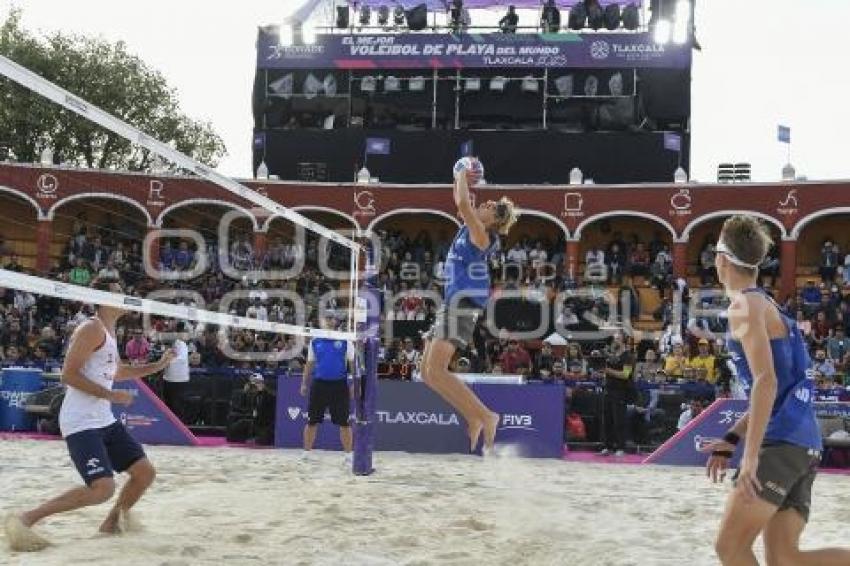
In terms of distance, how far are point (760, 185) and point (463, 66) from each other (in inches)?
313

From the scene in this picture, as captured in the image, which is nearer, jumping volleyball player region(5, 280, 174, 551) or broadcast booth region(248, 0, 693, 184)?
jumping volleyball player region(5, 280, 174, 551)

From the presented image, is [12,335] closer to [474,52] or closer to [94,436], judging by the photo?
[94,436]

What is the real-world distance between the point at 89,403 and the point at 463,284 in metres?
2.30

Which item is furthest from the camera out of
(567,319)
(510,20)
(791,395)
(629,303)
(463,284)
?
(510,20)

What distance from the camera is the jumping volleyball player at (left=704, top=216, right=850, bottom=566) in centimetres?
321

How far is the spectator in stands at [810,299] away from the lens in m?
19.3

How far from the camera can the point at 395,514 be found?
642cm

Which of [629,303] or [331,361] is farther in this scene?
[629,303]

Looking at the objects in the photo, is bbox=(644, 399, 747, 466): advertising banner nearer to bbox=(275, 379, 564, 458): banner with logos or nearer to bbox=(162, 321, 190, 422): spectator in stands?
bbox=(275, 379, 564, 458): banner with logos

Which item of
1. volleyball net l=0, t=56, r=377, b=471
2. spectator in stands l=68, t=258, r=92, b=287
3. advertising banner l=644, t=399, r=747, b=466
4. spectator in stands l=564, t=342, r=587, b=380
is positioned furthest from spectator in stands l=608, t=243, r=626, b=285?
spectator in stands l=68, t=258, r=92, b=287

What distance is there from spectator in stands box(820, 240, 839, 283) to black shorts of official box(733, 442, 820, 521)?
18.6 metres

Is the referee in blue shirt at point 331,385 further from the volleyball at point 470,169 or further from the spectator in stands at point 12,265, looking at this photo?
the spectator in stands at point 12,265

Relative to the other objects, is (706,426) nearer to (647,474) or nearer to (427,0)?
(647,474)

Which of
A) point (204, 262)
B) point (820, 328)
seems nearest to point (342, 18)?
point (204, 262)
